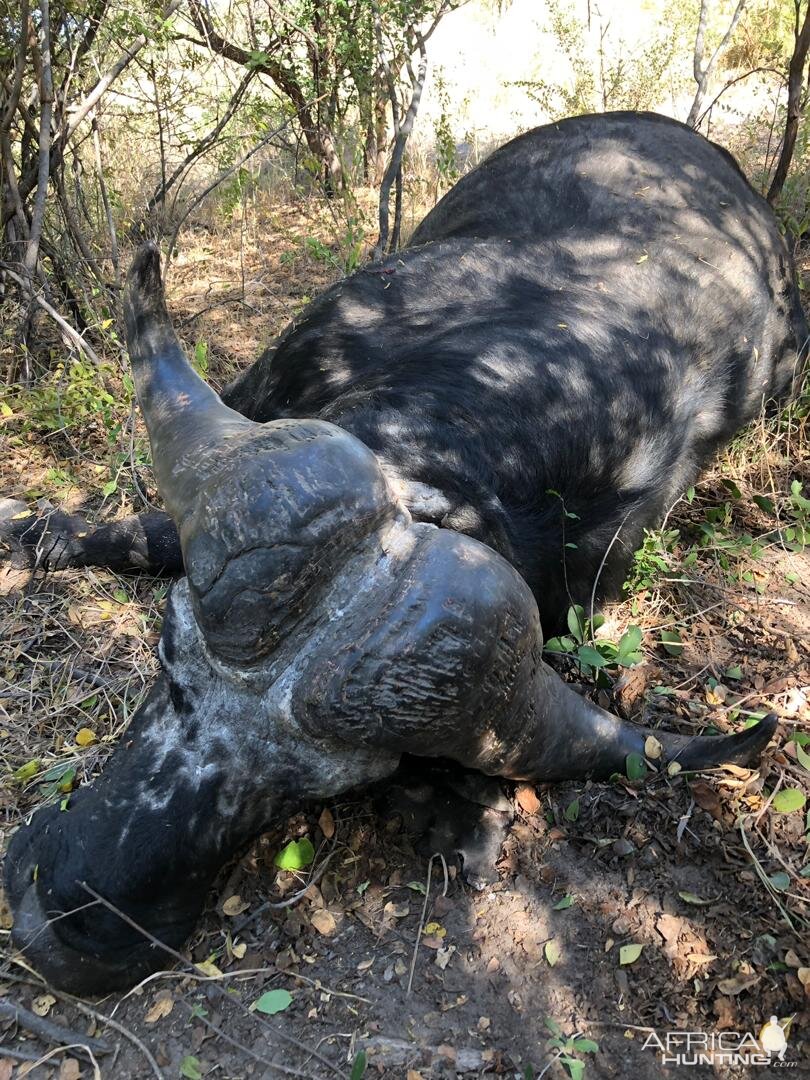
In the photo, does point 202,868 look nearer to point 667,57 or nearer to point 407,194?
point 407,194

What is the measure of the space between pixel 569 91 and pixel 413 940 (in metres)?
9.03

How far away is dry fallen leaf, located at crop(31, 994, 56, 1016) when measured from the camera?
7.88 feet

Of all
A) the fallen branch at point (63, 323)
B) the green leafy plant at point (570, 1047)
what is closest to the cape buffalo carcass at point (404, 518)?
the green leafy plant at point (570, 1047)

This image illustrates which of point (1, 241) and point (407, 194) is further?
point (407, 194)

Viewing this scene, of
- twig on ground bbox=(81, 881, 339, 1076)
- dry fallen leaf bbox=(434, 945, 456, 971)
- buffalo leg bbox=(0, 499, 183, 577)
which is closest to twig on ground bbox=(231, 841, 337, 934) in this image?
twig on ground bbox=(81, 881, 339, 1076)

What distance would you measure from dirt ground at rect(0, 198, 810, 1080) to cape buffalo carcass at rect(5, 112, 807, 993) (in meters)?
0.18

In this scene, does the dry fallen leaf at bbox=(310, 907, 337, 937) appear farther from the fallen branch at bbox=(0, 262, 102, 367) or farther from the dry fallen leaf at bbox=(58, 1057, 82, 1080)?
the fallen branch at bbox=(0, 262, 102, 367)

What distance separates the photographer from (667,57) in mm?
8797

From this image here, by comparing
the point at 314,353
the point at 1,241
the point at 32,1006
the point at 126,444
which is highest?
the point at 1,241

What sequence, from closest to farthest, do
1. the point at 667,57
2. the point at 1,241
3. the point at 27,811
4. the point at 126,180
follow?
the point at 27,811
the point at 1,241
the point at 126,180
the point at 667,57

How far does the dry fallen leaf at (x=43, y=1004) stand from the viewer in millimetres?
2400

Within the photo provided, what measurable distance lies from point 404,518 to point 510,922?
1.20 metres

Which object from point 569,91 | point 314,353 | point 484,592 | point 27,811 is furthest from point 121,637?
point 569,91

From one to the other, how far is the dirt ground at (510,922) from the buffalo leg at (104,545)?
63cm
